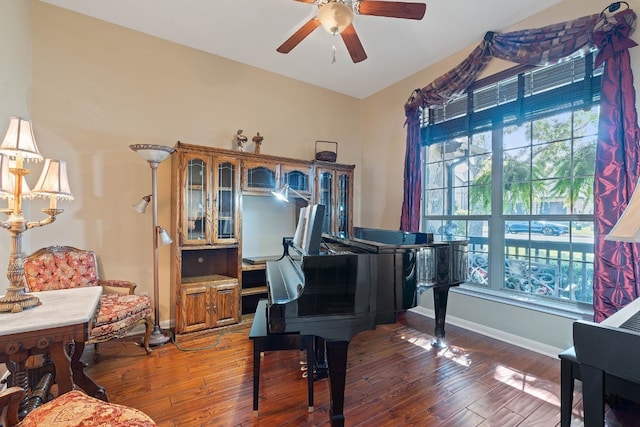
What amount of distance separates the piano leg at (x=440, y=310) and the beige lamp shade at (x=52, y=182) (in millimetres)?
2879

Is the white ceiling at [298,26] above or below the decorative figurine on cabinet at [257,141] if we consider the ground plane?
above

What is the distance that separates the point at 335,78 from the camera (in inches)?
165

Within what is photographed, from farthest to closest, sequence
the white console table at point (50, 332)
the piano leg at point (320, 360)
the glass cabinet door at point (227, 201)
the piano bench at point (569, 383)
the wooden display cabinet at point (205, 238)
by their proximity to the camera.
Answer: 1. the glass cabinet door at point (227, 201)
2. the wooden display cabinet at point (205, 238)
3. the piano leg at point (320, 360)
4. the piano bench at point (569, 383)
5. the white console table at point (50, 332)

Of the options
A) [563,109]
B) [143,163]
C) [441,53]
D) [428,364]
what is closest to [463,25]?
[441,53]

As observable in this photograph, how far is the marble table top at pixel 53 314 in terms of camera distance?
1.31 m

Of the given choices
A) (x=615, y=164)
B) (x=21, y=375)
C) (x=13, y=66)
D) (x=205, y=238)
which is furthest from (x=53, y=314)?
(x=615, y=164)

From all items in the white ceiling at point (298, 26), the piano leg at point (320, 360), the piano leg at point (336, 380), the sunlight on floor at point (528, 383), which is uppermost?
the white ceiling at point (298, 26)

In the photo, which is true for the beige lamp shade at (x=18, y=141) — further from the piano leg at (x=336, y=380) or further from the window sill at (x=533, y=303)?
the window sill at (x=533, y=303)

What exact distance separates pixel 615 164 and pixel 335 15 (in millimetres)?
2395

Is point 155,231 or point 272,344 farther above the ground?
point 155,231

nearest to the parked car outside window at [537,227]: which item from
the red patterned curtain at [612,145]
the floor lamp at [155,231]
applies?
the red patterned curtain at [612,145]

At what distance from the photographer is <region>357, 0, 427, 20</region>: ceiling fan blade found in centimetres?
200

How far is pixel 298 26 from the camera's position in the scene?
3.08 meters

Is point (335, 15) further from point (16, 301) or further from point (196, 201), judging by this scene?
point (16, 301)
